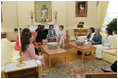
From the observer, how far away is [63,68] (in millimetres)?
3551

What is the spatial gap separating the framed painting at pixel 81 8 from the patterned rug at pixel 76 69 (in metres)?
4.33

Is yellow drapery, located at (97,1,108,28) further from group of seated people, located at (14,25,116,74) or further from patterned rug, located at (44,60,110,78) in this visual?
patterned rug, located at (44,60,110,78)

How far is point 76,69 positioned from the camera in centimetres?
346

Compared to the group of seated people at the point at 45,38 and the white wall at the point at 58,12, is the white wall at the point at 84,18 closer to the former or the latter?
the white wall at the point at 58,12

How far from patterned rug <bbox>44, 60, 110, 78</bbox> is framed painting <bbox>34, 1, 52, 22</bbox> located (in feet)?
13.0

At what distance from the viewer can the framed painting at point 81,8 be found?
765 centimetres

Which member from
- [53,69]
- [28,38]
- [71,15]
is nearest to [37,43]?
[53,69]

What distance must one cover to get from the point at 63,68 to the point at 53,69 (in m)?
0.28

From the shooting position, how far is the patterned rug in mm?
3141

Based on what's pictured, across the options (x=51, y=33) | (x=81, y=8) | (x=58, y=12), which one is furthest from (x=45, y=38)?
(x=81, y=8)

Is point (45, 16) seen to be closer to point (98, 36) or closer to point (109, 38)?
point (98, 36)

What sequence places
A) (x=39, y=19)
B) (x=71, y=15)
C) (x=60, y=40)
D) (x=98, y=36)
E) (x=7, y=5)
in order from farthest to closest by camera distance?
1. (x=71, y=15)
2. (x=39, y=19)
3. (x=7, y=5)
4. (x=60, y=40)
5. (x=98, y=36)

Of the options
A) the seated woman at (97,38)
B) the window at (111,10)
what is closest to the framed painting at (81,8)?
the window at (111,10)

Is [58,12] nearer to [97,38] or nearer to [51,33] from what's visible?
[51,33]
